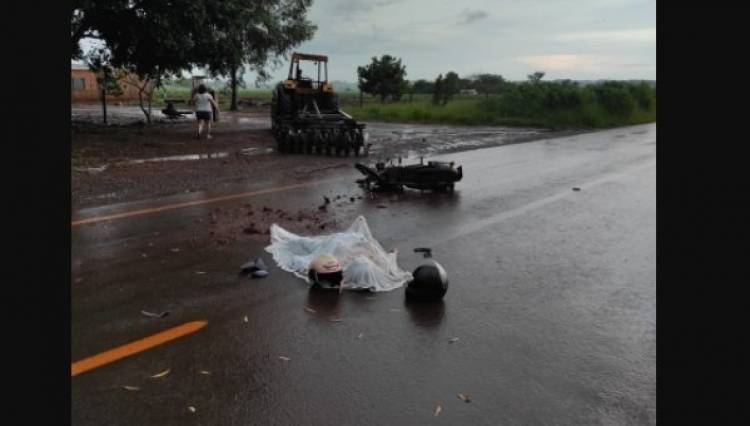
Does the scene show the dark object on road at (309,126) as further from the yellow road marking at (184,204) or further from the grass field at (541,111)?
the grass field at (541,111)

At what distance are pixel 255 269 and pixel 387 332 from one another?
1872 millimetres

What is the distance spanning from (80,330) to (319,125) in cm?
1318

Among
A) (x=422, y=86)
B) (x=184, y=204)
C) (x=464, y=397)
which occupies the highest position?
(x=422, y=86)

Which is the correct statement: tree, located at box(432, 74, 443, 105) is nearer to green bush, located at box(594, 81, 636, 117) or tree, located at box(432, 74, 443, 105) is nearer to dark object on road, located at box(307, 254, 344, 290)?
green bush, located at box(594, 81, 636, 117)

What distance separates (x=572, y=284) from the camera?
5809 millimetres

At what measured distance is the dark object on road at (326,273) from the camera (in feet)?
17.7

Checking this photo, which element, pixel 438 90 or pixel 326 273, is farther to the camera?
pixel 438 90

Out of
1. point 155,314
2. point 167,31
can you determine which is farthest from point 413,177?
point 167,31

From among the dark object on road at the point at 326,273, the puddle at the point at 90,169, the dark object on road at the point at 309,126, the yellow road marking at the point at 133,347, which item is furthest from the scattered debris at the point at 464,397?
the dark object on road at the point at 309,126

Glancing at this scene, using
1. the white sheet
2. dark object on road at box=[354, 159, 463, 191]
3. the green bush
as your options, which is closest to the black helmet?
the white sheet

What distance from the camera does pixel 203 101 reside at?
65.3ft

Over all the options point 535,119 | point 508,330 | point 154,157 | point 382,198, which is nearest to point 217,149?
point 154,157

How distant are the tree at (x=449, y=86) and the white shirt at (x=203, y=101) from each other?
25.6 m

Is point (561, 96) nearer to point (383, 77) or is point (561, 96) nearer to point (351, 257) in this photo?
point (383, 77)
